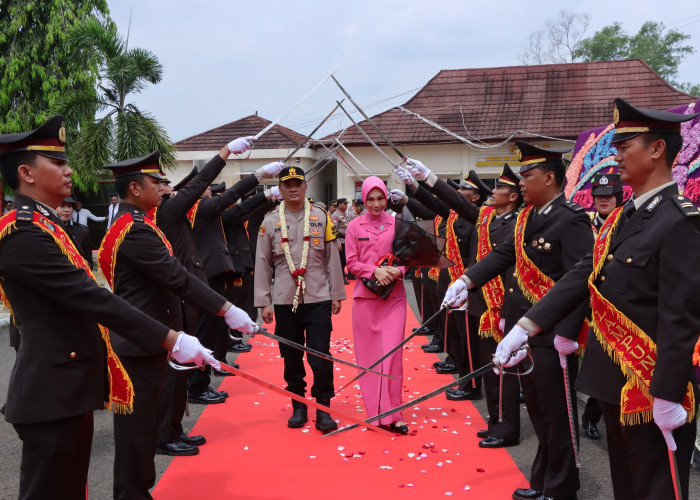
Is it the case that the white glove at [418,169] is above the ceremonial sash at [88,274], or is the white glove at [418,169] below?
above

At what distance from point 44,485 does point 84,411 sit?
30cm

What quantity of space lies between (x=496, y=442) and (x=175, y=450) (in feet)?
7.43

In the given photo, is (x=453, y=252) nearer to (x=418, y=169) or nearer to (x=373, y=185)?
(x=373, y=185)

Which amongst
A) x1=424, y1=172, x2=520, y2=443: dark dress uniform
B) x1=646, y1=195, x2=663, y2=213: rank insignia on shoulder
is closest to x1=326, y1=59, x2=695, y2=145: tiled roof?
x1=424, y1=172, x2=520, y2=443: dark dress uniform

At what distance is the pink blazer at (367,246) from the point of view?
5117mm

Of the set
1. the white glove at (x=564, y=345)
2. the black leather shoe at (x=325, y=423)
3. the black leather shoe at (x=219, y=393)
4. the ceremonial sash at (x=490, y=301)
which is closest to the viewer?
the white glove at (x=564, y=345)

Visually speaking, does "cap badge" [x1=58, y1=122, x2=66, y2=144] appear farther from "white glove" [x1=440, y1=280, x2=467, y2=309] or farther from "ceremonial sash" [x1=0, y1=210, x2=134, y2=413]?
"white glove" [x1=440, y1=280, x2=467, y2=309]

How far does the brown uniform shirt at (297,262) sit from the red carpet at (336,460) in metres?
1.05

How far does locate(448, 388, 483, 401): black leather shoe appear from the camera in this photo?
5.86 meters

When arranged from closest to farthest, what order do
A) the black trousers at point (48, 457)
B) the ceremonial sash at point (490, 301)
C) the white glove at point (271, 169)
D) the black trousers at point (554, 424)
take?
1. the black trousers at point (48, 457)
2. the black trousers at point (554, 424)
3. the ceremonial sash at point (490, 301)
4. the white glove at point (271, 169)

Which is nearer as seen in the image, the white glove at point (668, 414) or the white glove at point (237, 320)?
the white glove at point (668, 414)

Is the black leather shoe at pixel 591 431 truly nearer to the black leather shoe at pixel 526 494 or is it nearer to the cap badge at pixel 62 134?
the black leather shoe at pixel 526 494

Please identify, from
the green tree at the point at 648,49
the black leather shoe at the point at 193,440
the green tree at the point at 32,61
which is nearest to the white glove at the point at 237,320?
the black leather shoe at the point at 193,440

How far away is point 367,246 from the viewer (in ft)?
16.9
